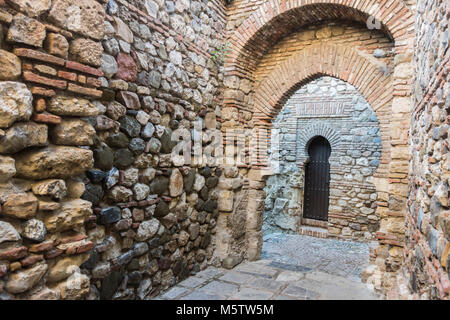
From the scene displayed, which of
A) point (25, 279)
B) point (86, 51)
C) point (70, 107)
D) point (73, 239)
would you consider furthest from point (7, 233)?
point (86, 51)

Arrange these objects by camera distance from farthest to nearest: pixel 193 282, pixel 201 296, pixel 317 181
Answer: pixel 317 181 → pixel 193 282 → pixel 201 296

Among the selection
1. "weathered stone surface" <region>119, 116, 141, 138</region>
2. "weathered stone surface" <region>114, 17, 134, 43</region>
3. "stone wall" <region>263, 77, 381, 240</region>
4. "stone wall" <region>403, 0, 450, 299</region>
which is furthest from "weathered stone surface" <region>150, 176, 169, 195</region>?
"stone wall" <region>263, 77, 381, 240</region>

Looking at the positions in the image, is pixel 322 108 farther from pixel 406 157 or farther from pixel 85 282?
pixel 85 282

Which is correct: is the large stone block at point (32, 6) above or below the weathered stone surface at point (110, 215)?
above

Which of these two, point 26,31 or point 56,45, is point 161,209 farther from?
point 26,31

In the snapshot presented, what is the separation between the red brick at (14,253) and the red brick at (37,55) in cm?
95

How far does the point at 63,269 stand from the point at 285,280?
111 inches

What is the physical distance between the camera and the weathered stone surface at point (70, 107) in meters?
1.78

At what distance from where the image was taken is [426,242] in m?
2.11

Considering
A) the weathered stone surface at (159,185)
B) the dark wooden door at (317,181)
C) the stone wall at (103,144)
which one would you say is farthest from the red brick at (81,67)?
the dark wooden door at (317,181)

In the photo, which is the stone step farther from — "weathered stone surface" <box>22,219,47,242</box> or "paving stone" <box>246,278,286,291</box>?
"weathered stone surface" <box>22,219,47,242</box>

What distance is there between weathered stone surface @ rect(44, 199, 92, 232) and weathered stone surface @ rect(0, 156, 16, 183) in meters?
0.30

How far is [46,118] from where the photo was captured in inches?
68.4

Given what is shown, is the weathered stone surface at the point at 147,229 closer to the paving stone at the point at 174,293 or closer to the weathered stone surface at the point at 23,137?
the paving stone at the point at 174,293
